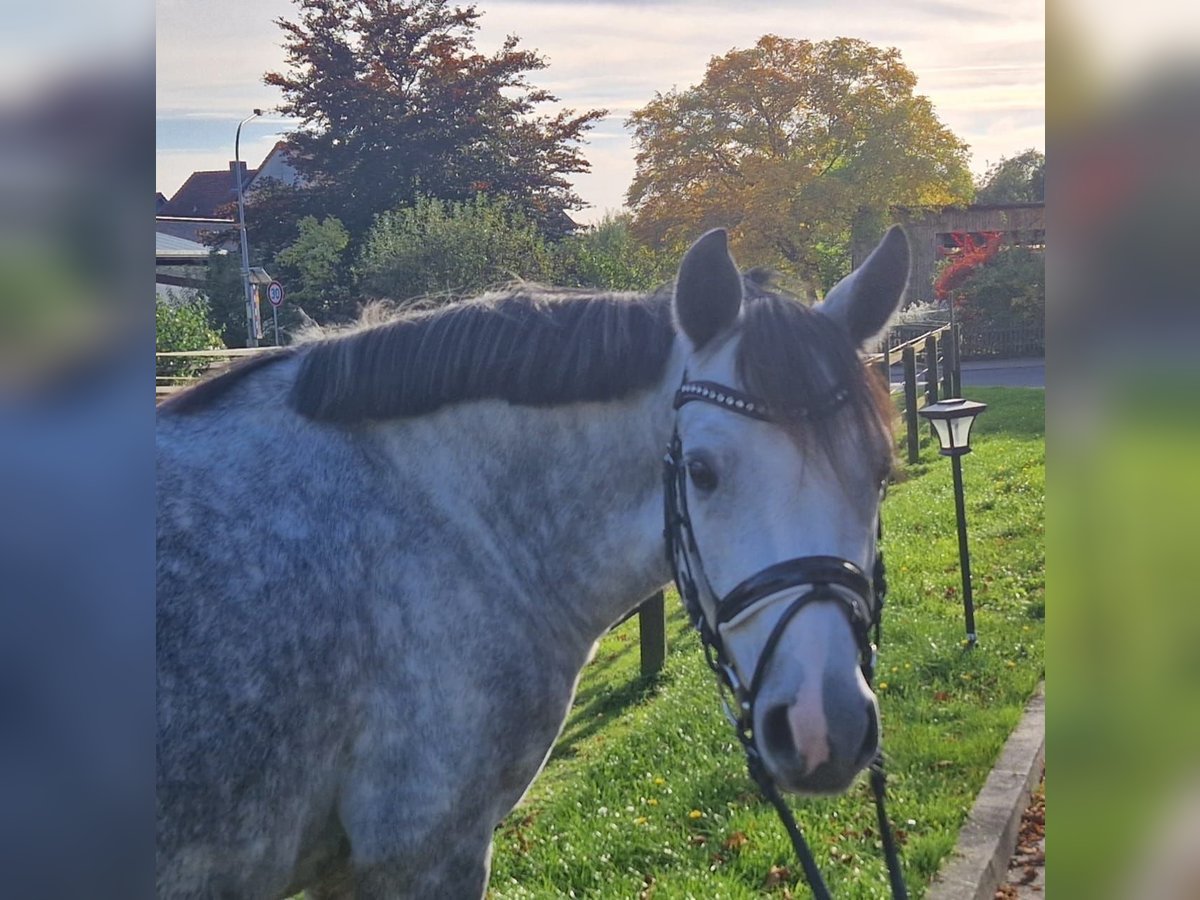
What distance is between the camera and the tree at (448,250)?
2.61 meters

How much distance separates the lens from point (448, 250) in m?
2.66

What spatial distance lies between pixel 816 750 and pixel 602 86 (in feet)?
5.72

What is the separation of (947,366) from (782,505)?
3.73ft

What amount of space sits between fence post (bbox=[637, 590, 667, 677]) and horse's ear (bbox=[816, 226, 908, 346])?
3.09ft

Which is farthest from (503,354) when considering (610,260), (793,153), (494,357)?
(793,153)

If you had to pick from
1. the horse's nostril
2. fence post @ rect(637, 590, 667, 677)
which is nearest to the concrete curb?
fence post @ rect(637, 590, 667, 677)

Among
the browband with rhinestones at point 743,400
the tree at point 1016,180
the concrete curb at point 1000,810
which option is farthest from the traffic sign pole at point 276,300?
the concrete curb at point 1000,810

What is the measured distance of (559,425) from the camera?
2.14 m

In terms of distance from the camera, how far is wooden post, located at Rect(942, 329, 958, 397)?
267 centimetres

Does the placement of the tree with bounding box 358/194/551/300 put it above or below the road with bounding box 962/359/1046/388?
above

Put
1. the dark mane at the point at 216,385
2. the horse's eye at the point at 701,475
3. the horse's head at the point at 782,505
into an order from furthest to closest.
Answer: the dark mane at the point at 216,385, the horse's eye at the point at 701,475, the horse's head at the point at 782,505

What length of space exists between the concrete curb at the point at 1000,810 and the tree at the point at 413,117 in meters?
1.78

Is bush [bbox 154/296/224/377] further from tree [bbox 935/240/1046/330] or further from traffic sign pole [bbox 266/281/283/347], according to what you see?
tree [bbox 935/240/1046/330]

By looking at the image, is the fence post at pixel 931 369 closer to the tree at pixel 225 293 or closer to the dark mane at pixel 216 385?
the dark mane at pixel 216 385
